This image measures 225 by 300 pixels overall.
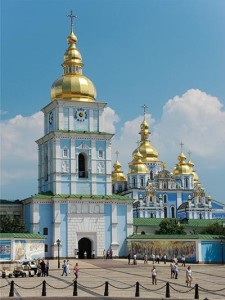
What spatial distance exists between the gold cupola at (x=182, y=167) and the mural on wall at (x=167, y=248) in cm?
4093

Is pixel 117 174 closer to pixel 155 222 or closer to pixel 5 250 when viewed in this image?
pixel 155 222

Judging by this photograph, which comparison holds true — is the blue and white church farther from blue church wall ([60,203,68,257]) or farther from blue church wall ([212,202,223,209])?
blue church wall ([212,202,223,209])

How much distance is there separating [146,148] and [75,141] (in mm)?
41445

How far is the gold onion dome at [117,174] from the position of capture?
320 feet

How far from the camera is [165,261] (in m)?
47.7

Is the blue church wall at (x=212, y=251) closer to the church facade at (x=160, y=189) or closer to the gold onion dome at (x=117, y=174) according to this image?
the church facade at (x=160, y=189)

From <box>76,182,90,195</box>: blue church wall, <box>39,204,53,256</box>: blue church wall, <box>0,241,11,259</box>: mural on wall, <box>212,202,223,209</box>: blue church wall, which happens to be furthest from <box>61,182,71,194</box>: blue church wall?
<box>212,202,223,209</box>: blue church wall

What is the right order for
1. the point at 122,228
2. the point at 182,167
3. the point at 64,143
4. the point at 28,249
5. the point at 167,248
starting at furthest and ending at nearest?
the point at 182,167 → the point at 122,228 → the point at 64,143 → the point at 167,248 → the point at 28,249

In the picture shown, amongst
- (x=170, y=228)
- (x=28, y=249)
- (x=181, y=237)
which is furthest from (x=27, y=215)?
(x=170, y=228)

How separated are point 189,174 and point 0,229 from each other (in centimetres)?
4821

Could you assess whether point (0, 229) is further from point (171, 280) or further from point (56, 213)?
point (171, 280)

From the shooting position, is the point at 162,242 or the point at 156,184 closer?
the point at 162,242

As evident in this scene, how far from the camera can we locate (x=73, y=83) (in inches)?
2287

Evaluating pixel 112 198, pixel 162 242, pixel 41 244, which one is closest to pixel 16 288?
pixel 41 244
